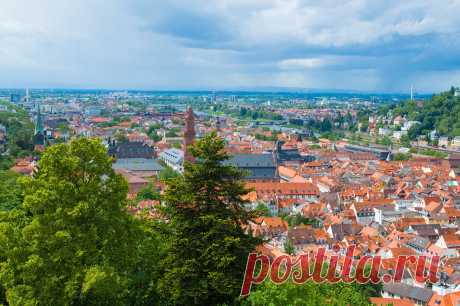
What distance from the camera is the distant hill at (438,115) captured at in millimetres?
114175

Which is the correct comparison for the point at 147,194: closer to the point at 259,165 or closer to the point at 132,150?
the point at 259,165

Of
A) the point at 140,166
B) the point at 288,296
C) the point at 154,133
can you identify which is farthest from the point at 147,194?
the point at 154,133

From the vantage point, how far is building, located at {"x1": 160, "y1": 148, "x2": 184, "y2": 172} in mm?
67463

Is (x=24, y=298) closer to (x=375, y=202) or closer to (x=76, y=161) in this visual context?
(x=76, y=161)

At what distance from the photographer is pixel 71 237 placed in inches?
391

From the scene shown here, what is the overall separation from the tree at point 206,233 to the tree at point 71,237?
1.14 metres

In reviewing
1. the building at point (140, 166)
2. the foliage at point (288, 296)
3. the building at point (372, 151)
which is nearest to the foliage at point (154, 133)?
the building at point (140, 166)

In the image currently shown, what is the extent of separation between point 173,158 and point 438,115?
74776 mm

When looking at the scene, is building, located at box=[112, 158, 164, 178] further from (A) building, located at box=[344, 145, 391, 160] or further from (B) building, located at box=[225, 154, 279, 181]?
(A) building, located at box=[344, 145, 391, 160]

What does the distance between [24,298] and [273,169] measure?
5469 centimetres

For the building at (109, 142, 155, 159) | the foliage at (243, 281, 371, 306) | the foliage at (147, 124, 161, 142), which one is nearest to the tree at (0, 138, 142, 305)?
the foliage at (243, 281, 371, 306)

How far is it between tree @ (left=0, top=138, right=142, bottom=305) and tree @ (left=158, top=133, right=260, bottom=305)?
1145 mm

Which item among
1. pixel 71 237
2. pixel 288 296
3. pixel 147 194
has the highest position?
pixel 71 237

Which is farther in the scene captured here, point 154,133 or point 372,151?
point 154,133
